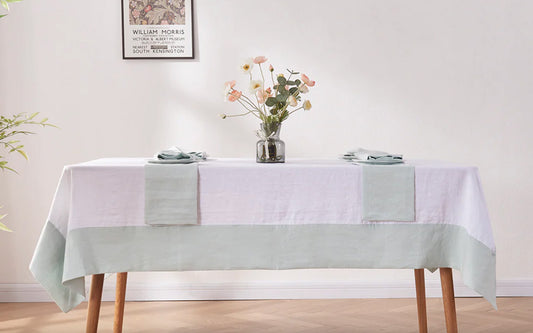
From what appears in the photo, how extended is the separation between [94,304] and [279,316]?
1.16 m

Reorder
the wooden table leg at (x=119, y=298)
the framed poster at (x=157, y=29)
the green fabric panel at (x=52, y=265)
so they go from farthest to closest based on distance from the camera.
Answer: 1. the framed poster at (x=157, y=29)
2. the wooden table leg at (x=119, y=298)
3. the green fabric panel at (x=52, y=265)

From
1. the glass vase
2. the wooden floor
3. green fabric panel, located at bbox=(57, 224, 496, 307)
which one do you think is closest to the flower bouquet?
the glass vase

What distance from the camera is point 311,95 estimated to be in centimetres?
322

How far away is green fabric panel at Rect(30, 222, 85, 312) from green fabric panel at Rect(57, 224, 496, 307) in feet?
0.24

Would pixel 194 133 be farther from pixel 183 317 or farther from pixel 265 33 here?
pixel 183 317

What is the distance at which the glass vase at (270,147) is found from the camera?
2158mm

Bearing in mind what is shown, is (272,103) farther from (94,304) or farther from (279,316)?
(279,316)

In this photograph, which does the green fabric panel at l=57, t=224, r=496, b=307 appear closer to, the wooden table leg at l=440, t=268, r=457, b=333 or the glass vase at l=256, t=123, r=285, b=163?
the wooden table leg at l=440, t=268, r=457, b=333

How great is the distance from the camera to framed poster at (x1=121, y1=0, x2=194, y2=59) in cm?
317

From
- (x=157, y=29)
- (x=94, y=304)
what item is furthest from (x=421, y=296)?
(x=157, y=29)

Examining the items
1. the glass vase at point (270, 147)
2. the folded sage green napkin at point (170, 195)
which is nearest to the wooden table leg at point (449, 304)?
the glass vase at point (270, 147)

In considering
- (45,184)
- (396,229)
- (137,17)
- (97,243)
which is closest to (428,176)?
(396,229)

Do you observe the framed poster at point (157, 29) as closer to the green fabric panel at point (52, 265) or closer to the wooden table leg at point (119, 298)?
the wooden table leg at point (119, 298)

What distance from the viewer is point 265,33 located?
320 centimetres
